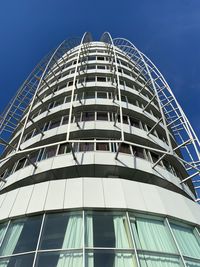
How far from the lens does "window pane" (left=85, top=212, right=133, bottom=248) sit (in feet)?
27.0

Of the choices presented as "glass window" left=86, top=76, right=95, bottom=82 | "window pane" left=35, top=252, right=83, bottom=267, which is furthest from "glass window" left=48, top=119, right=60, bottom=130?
"window pane" left=35, top=252, right=83, bottom=267

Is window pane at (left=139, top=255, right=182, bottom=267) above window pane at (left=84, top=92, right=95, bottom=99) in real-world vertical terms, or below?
below

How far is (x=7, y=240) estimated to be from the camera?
8.85m

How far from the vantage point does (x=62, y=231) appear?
8688 mm

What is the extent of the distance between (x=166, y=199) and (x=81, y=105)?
1110cm

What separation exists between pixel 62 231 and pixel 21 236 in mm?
1737

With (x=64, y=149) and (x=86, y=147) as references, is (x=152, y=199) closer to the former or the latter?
(x=86, y=147)

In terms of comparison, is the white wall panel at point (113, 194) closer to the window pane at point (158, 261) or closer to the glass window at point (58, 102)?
the window pane at point (158, 261)

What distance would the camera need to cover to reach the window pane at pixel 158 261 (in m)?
7.74

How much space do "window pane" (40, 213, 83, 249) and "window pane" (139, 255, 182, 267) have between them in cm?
239

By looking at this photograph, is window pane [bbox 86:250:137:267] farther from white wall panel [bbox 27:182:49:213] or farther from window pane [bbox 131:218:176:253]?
white wall panel [bbox 27:182:49:213]

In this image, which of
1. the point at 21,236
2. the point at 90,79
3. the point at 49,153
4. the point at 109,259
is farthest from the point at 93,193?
the point at 90,79

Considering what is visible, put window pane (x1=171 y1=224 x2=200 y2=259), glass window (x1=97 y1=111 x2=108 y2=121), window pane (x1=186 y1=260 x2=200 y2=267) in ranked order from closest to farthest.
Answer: window pane (x1=186 y1=260 x2=200 y2=267) → window pane (x1=171 y1=224 x2=200 y2=259) → glass window (x1=97 y1=111 x2=108 y2=121)

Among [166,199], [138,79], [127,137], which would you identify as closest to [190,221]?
[166,199]
